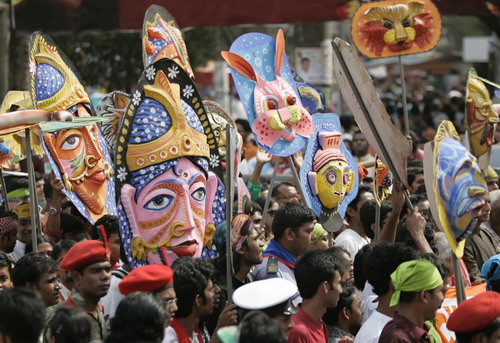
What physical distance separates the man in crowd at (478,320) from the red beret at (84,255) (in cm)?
185

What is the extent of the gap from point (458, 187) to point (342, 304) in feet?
3.45

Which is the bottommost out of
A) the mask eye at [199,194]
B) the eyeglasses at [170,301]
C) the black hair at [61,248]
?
the black hair at [61,248]

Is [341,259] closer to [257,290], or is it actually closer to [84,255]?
[257,290]

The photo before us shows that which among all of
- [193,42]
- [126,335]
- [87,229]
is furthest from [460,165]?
[193,42]

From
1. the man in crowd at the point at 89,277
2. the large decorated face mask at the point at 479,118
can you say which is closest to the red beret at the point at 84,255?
the man in crowd at the point at 89,277

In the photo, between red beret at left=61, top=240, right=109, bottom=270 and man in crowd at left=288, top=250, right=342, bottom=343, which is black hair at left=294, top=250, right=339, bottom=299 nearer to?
man in crowd at left=288, top=250, right=342, bottom=343

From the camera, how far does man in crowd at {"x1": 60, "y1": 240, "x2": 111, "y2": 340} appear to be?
543 centimetres

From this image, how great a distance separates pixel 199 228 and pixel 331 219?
1.72 m

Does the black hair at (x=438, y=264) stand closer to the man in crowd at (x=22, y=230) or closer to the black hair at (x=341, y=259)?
the black hair at (x=341, y=259)

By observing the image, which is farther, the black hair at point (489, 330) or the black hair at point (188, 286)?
the black hair at point (188, 286)

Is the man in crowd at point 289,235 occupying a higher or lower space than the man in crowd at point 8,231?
higher

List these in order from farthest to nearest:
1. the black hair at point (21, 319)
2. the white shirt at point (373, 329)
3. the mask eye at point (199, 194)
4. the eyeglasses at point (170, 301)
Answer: the mask eye at point (199, 194) → the white shirt at point (373, 329) → the eyeglasses at point (170, 301) → the black hair at point (21, 319)

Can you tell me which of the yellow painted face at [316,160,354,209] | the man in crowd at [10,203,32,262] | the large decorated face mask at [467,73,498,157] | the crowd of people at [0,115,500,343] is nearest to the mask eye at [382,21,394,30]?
the large decorated face mask at [467,73,498,157]

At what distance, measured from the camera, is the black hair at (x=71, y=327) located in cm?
455
